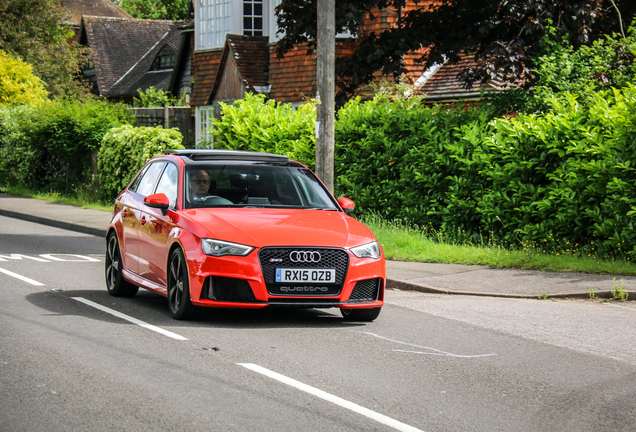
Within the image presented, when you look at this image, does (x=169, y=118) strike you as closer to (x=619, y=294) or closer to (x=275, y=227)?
(x=619, y=294)

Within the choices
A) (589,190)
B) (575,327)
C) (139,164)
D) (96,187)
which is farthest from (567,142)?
(96,187)

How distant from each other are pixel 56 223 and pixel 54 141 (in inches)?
277

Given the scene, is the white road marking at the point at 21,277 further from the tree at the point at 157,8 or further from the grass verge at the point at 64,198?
the tree at the point at 157,8

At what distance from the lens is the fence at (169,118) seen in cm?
3148

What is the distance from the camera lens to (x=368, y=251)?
27.4 ft

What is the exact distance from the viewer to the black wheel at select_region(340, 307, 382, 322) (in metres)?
8.72

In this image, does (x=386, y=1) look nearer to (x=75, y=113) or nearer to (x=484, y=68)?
(x=484, y=68)

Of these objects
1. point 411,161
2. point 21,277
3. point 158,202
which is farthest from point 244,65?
point 158,202

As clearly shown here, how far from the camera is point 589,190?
12.4m

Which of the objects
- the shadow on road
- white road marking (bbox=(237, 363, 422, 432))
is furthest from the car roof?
white road marking (bbox=(237, 363, 422, 432))

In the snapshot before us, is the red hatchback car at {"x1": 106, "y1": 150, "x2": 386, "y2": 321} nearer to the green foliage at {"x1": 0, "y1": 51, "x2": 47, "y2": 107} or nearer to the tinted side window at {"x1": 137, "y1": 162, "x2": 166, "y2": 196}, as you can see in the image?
the tinted side window at {"x1": 137, "y1": 162, "x2": 166, "y2": 196}

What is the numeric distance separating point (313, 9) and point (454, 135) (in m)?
4.91

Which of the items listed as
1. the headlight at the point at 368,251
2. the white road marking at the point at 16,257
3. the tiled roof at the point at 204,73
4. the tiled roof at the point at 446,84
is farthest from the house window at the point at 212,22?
the headlight at the point at 368,251

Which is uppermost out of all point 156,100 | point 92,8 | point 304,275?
point 92,8
